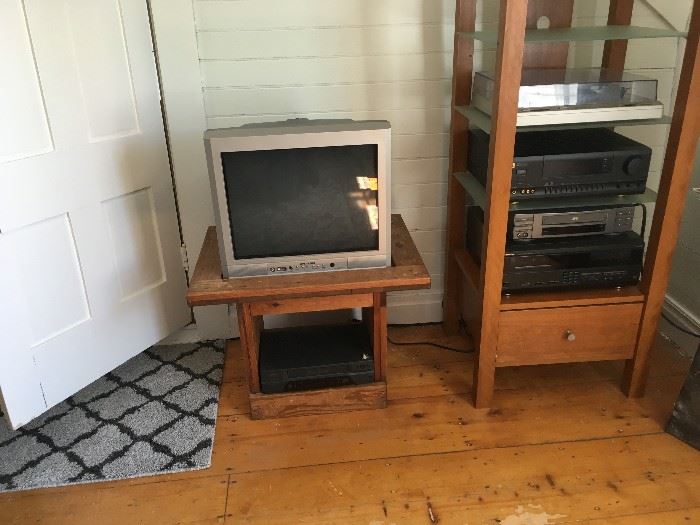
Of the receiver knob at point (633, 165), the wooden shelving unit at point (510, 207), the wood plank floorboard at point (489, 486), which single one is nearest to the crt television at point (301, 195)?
the wooden shelving unit at point (510, 207)

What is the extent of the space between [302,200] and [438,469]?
90cm

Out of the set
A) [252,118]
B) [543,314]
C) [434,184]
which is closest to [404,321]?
[434,184]

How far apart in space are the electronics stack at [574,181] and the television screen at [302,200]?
1.52 feet

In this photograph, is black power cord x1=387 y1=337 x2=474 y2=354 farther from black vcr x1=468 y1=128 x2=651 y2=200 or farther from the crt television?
black vcr x1=468 y1=128 x2=651 y2=200

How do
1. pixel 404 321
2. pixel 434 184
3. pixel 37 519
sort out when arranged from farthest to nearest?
pixel 404 321 → pixel 434 184 → pixel 37 519

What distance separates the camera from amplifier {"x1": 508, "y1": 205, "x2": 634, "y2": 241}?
70.9 inches

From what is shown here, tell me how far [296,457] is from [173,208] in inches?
41.5

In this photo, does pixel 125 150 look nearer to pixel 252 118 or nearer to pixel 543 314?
pixel 252 118

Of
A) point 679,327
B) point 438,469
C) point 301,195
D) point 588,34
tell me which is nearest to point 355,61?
point 301,195

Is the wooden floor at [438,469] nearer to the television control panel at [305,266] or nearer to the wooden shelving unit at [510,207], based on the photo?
the wooden shelving unit at [510,207]

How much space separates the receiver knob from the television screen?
0.76 metres

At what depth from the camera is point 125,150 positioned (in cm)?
200

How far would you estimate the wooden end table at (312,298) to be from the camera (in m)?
1.72

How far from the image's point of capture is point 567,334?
1865 millimetres
